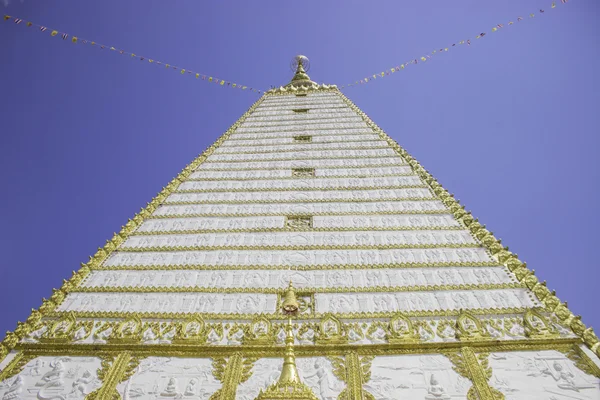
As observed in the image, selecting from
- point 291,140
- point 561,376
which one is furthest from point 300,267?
point 291,140

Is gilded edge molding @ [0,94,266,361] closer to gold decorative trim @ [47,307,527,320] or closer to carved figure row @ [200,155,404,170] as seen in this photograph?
gold decorative trim @ [47,307,527,320]

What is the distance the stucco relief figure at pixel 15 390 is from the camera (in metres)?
3.99

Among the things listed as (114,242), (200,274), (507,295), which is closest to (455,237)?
(507,295)

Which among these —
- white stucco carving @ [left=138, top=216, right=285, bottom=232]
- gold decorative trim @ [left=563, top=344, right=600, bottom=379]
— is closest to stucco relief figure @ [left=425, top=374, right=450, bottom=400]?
gold decorative trim @ [left=563, top=344, right=600, bottom=379]

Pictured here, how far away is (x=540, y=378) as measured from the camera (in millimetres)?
3914

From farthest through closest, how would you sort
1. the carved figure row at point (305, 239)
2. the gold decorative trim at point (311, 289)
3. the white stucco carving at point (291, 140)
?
the white stucco carving at point (291, 140) < the carved figure row at point (305, 239) < the gold decorative trim at point (311, 289)

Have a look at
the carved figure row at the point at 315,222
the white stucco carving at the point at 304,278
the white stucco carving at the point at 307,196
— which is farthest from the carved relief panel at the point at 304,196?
the white stucco carving at the point at 304,278

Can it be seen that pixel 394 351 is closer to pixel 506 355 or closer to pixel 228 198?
pixel 506 355

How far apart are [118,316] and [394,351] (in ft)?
11.3

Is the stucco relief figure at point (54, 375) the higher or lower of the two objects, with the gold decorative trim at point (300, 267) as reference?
lower

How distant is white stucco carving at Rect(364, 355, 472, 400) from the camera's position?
3.87 m

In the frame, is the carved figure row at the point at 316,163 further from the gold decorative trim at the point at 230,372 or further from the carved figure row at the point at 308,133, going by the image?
the gold decorative trim at the point at 230,372

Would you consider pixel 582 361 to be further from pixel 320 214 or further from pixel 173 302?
pixel 173 302

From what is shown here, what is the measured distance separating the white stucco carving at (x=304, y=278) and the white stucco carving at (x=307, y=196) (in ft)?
7.52
